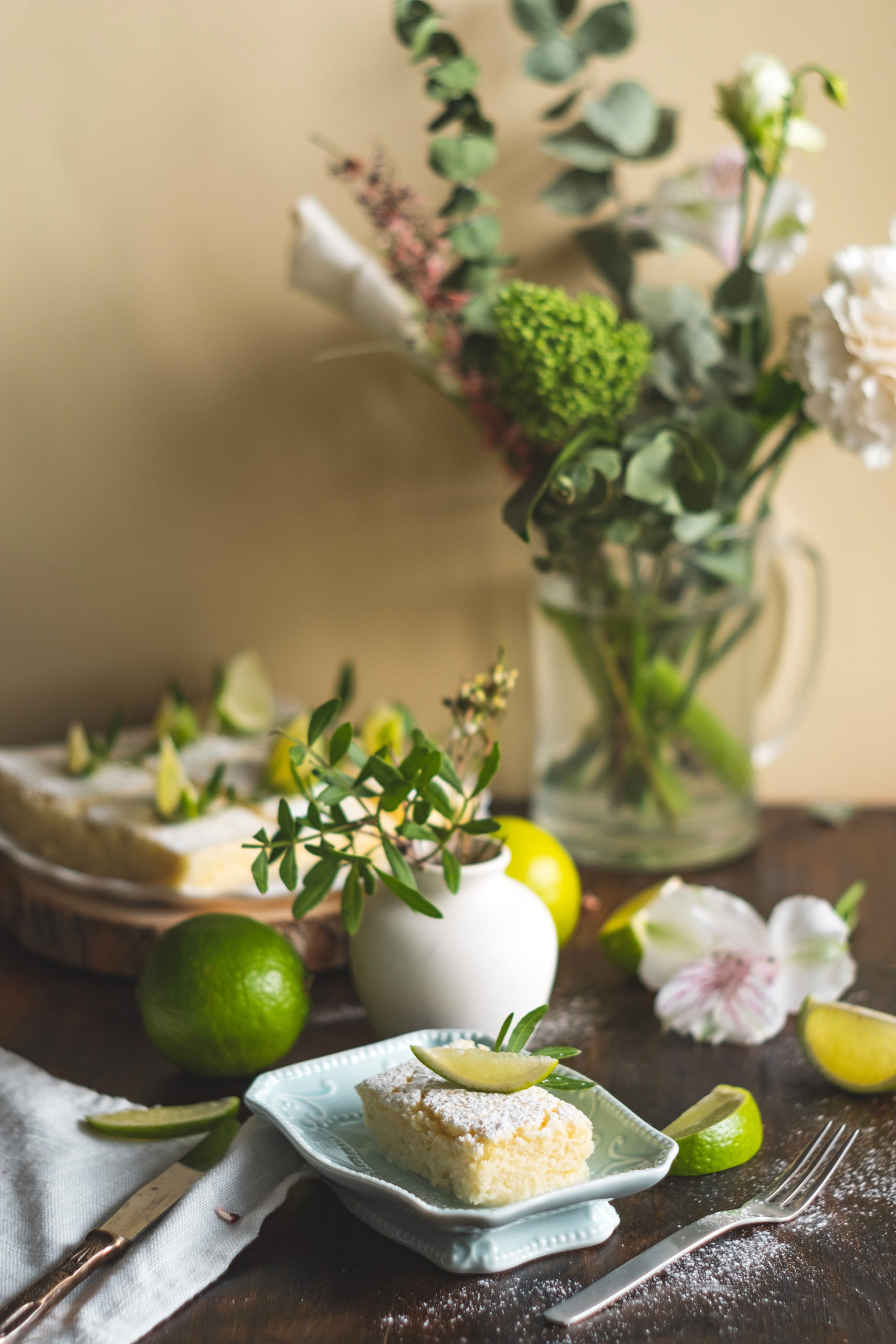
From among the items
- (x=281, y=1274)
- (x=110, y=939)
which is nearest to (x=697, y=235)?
(x=110, y=939)

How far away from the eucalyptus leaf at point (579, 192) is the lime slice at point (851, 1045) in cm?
80

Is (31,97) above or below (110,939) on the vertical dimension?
above

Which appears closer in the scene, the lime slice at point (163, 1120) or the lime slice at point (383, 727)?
the lime slice at point (163, 1120)

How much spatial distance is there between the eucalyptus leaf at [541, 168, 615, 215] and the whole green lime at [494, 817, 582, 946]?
0.63 metres

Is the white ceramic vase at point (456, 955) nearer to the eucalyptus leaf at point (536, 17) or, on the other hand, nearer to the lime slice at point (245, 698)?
the lime slice at point (245, 698)

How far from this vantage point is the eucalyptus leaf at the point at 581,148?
3.76 feet

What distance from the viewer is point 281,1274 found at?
0.63 metres

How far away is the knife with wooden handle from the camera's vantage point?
58cm

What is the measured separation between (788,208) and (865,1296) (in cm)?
92

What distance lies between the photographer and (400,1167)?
673mm

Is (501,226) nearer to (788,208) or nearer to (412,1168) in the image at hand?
(788,208)

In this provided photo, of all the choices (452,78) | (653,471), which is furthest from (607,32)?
(653,471)

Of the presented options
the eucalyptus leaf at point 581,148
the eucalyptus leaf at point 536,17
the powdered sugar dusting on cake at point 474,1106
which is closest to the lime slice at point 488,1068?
the powdered sugar dusting on cake at point 474,1106

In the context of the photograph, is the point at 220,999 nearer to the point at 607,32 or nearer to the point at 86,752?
the point at 86,752
